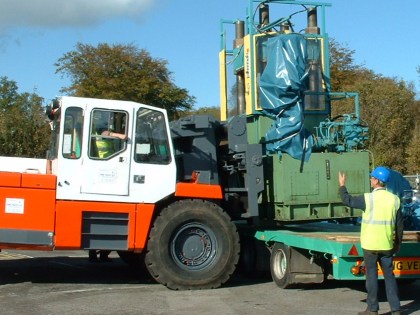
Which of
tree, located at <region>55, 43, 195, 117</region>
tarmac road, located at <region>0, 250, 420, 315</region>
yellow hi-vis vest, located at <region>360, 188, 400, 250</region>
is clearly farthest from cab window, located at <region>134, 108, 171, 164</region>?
tree, located at <region>55, 43, 195, 117</region>

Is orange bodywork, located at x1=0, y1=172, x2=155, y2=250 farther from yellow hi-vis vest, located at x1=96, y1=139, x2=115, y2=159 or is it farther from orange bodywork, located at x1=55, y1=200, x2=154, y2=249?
yellow hi-vis vest, located at x1=96, y1=139, x2=115, y2=159

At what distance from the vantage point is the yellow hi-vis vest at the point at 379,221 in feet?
25.4

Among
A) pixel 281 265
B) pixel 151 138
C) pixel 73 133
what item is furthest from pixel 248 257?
pixel 73 133

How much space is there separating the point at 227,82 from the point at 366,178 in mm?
Answer: 3584

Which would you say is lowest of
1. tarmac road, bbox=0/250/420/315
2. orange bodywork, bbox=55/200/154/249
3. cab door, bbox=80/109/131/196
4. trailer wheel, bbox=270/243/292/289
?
tarmac road, bbox=0/250/420/315

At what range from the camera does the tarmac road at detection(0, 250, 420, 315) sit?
850 centimetres

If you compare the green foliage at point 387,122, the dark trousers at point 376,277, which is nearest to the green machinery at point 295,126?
the dark trousers at point 376,277

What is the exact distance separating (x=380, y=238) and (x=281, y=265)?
2668 millimetres

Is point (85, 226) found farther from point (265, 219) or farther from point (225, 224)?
point (265, 219)

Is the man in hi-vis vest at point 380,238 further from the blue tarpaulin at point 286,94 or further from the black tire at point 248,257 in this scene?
the black tire at point 248,257

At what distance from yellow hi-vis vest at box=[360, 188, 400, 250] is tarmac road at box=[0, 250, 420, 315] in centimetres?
114

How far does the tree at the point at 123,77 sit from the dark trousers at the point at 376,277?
26780 millimetres

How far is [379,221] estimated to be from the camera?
307 inches

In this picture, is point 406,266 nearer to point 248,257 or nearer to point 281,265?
point 281,265
